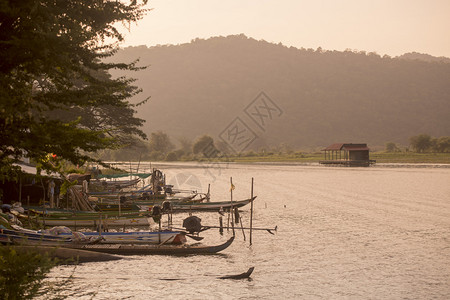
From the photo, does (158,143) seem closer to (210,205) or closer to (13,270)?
(210,205)

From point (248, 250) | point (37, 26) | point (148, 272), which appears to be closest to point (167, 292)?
point (148, 272)

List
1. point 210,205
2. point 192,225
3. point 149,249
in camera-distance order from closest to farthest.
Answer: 1. point 149,249
2. point 192,225
3. point 210,205

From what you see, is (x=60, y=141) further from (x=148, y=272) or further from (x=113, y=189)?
(x=113, y=189)

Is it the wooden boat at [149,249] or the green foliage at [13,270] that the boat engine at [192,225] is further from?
the green foliage at [13,270]

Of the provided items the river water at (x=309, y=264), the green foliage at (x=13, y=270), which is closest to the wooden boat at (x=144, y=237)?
the river water at (x=309, y=264)

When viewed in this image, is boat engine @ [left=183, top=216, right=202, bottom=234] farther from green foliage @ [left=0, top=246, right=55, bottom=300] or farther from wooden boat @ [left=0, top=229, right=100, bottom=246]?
green foliage @ [left=0, top=246, right=55, bottom=300]

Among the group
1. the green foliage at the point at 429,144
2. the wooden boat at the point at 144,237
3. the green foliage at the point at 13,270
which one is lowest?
the wooden boat at the point at 144,237

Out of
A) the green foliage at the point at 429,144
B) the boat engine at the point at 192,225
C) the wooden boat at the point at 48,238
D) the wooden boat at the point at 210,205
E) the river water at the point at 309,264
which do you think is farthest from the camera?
the green foliage at the point at 429,144

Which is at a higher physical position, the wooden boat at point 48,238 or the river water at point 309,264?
the wooden boat at point 48,238

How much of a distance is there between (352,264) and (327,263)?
1.29 meters

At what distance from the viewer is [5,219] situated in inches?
1019


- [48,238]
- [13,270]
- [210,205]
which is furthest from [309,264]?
[210,205]

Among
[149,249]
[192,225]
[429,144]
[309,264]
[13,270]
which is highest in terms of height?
[429,144]

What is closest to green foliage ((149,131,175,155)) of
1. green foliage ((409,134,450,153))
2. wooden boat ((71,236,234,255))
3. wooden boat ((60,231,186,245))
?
green foliage ((409,134,450,153))
